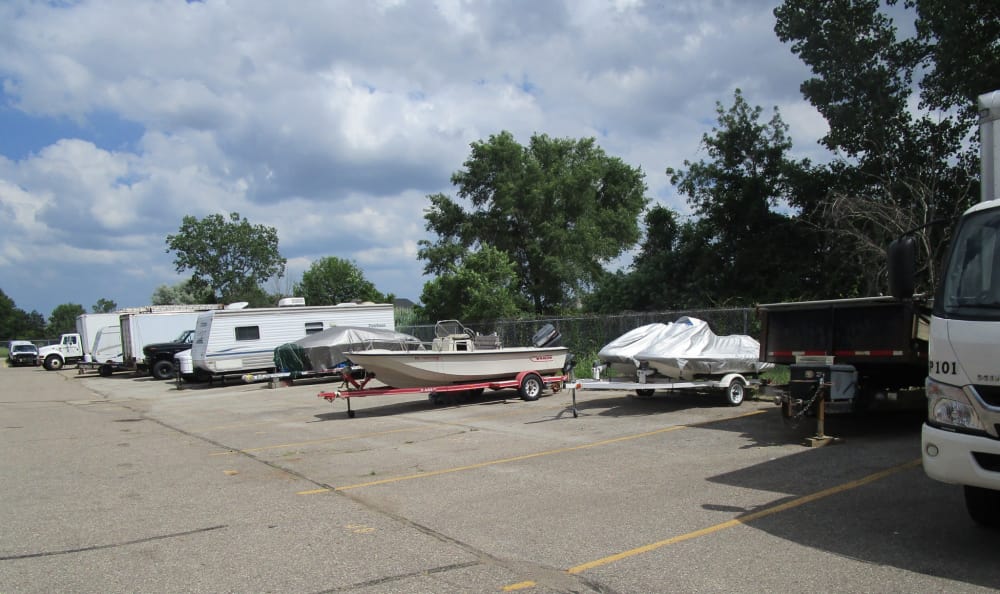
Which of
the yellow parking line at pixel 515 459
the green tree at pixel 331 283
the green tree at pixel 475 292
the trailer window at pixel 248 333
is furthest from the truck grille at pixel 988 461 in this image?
the green tree at pixel 331 283

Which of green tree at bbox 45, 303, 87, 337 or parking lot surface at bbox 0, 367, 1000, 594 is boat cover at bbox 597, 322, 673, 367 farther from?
green tree at bbox 45, 303, 87, 337

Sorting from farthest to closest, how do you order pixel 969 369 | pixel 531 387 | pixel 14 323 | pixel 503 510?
pixel 14 323 < pixel 531 387 < pixel 503 510 < pixel 969 369

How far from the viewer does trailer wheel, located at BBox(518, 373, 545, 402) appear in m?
16.4

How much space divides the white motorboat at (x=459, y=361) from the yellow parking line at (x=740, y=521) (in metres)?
9.42

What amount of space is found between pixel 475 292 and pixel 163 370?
533 inches

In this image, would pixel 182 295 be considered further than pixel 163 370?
Yes

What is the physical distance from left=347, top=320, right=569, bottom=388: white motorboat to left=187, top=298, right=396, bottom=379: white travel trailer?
1088 centimetres

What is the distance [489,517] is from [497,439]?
4531 millimetres

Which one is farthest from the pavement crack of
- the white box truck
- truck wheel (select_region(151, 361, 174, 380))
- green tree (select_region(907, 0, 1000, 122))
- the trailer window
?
truck wheel (select_region(151, 361, 174, 380))

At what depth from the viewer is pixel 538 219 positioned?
43.0 metres

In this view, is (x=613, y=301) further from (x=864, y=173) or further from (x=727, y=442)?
(x=727, y=442)

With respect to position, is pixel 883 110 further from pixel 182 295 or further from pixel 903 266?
pixel 182 295

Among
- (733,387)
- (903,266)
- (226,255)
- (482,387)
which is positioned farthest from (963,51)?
(226,255)

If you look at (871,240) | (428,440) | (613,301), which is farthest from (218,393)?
(871,240)
